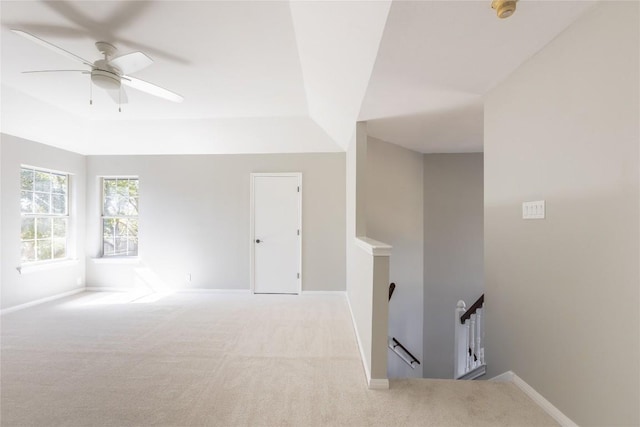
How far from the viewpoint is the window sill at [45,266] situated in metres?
3.70

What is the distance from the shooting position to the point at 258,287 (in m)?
4.48

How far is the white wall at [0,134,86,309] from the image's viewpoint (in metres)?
3.45

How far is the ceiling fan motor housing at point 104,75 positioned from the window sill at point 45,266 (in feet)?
10.4

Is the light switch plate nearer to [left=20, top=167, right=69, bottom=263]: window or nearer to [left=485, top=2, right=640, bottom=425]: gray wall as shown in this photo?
[left=485, top=2, right=640, bottom=425]: gray wall

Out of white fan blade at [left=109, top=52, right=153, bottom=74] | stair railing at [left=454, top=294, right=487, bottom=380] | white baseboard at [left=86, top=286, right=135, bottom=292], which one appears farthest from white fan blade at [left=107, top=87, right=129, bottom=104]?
stair railing at [left=454, top=294, right=487, bottom=380]

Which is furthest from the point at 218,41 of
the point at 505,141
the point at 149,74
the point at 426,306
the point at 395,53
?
the point at 426,306

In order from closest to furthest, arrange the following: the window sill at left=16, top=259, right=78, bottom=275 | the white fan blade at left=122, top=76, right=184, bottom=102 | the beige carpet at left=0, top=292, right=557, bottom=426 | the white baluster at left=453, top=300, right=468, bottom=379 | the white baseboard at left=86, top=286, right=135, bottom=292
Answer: the beige carpet at left=0, top=292, right=557, bottom=426
the white fan blade at left=122, top=76, right=184, bottom=102
the white baluster at left=453, top=300, right=468, bottom=379
the window sill at left=16, top=259, right=78, bottom=275
the white baseboard at left=86, top=286, right=135, bottom=292

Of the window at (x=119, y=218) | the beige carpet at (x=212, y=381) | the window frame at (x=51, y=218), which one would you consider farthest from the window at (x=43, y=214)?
the beige carpet at (x=212, y=381)

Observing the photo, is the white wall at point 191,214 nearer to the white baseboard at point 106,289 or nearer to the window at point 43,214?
the white baseboard at point 106,289

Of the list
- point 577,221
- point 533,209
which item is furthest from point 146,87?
point 577,221

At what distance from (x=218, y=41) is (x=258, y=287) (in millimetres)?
3449

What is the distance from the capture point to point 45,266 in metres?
3.98

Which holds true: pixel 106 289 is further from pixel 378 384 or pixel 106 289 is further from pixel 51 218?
pixel 378 384

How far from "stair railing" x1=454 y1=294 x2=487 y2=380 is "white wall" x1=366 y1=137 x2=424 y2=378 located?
2.90 feet
